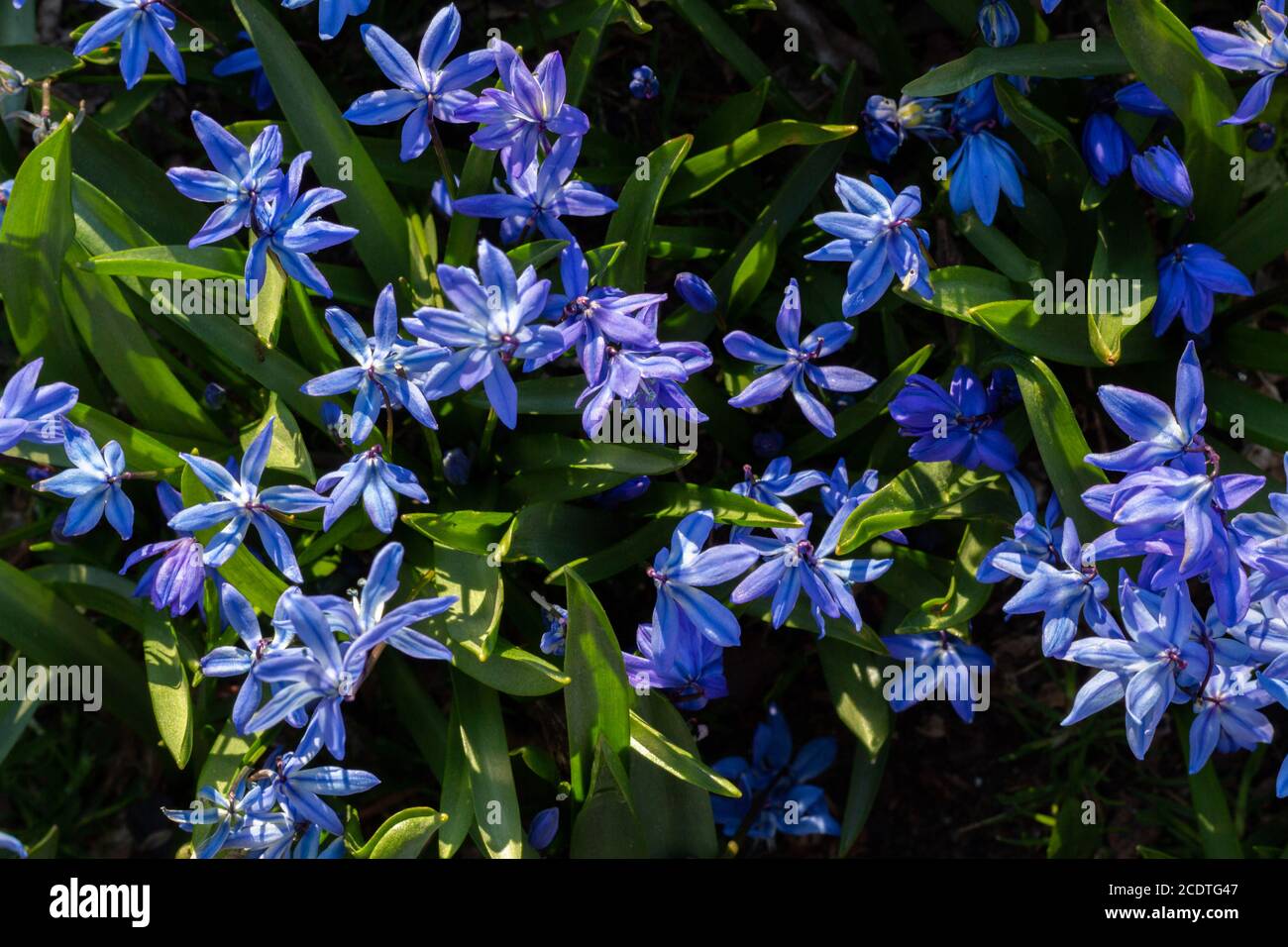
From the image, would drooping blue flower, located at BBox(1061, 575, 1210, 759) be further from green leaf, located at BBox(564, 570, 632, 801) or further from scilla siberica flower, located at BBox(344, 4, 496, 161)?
scilla siberica flower, located at BBox(344, 4, 496, 161)

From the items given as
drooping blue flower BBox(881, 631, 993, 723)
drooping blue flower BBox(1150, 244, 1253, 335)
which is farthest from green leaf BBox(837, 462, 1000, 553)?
drooping blue flower BBox(1150, 244, 1253, 335)

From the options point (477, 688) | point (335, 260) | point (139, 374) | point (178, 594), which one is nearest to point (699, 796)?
point (477, 688)

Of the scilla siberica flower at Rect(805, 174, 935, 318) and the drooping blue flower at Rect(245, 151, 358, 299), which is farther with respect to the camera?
the scilla siberica flower at Rect(805, 174, 935, 318)

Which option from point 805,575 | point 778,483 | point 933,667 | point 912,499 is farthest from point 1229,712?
point 778,483

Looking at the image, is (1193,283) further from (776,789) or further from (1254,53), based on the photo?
(776,789)

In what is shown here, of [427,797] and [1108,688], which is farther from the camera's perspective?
[427,797]
